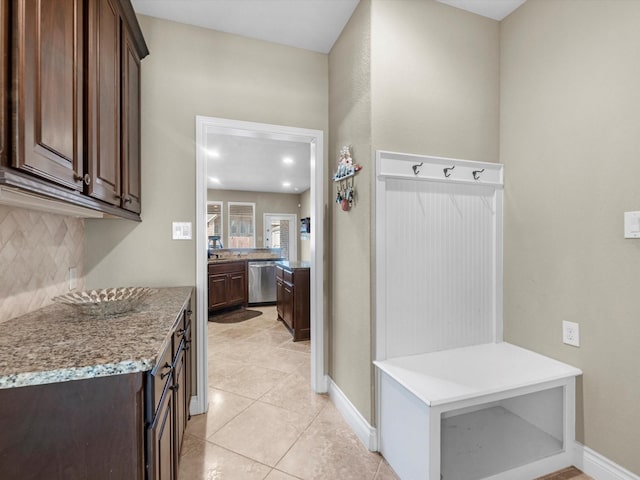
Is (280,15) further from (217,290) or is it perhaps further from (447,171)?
(217,290)

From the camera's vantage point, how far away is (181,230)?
2131mm

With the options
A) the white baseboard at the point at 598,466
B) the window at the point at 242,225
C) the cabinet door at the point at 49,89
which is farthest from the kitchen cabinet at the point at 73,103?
the window at the point at 242,225

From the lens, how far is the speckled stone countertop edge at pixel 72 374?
0.77 meters

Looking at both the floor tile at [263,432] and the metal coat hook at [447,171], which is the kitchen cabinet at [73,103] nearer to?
the floor tile at [263,432]

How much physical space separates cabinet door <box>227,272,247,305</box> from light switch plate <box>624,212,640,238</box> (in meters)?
4.94

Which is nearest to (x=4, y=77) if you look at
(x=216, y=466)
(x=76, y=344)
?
(x=76, y=344)

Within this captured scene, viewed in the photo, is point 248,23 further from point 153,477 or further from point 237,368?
point 237,368

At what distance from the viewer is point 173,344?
4.41ft

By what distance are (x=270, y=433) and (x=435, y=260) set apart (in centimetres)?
154

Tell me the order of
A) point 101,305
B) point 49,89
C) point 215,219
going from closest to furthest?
point 49,89 → point 101,305 → point 215,219

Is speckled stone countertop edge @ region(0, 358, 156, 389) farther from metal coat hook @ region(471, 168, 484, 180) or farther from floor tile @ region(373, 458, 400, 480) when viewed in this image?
metal coat hook @ region(471, 168, 484, 180)

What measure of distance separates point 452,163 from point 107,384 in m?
2.05

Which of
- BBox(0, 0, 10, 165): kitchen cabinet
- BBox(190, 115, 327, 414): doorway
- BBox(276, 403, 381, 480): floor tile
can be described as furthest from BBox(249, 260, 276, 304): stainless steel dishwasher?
BBox(0, 0, 10, 165): kitchen cabinet

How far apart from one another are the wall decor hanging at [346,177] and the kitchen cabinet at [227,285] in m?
3.46
